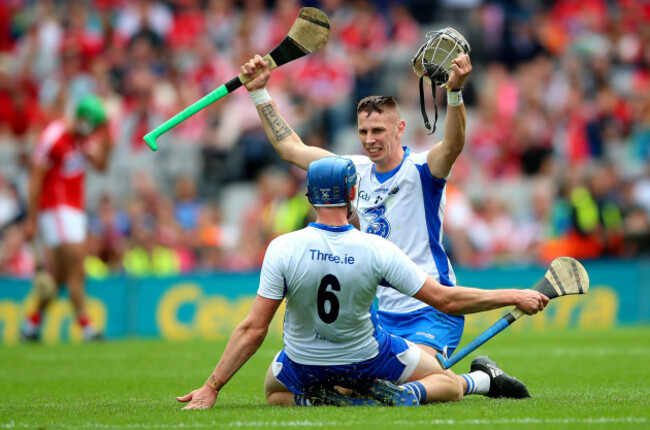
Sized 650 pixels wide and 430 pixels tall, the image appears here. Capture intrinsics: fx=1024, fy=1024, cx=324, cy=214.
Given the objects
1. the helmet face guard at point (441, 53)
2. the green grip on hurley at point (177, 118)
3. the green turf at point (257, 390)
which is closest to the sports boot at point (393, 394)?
the green turf at point (257, 390)

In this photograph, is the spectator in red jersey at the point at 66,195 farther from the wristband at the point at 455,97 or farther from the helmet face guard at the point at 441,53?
the wristband at the point at 455,97

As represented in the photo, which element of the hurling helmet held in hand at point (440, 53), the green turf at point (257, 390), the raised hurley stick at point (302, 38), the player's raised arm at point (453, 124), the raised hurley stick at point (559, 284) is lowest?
the green turf at point (257, 390)

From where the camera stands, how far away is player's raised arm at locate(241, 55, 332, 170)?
8.12 meters

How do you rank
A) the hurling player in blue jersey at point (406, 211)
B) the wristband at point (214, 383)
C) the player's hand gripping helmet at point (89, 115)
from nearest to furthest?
the wristband at point (214, 383)
the hurling player in blue jersey at point (406, 211)
the player's hand gripping helmet at point (89, 115)

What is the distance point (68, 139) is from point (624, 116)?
10758 mm

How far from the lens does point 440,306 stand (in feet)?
21.1

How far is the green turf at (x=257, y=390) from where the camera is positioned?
20.0ft

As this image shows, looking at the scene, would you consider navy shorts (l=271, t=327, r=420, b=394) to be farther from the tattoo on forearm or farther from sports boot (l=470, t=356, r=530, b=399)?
the tattoo on forearm

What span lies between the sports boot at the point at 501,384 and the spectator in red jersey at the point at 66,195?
282 inches

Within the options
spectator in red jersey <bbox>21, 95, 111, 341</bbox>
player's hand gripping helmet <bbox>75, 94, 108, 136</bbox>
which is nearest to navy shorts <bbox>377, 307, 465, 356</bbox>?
player's hand gripping helmet <bbox>75, 94, 108, 136</bbox>

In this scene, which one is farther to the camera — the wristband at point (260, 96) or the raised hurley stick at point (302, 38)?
the wristband at point (260, 96)

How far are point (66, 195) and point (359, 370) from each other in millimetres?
8016

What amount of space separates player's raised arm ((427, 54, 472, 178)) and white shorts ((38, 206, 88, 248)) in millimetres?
7250

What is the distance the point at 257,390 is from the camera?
8.59 meters
